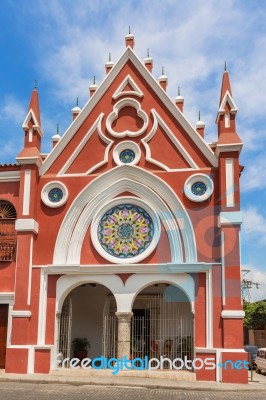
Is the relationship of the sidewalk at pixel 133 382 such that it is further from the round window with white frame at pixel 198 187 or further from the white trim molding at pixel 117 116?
the white trim molding at pixel 117 116

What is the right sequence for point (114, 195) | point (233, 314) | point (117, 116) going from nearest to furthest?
point (233, 314), point (114, 195), point (117, 116)

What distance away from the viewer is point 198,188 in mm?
17500

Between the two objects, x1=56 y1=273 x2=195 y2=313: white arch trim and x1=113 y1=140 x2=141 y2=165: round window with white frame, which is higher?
x1=113 y1=140 x2=141 y2=165: round window with white frame

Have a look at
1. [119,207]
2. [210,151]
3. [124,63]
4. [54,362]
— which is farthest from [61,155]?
[54,362]

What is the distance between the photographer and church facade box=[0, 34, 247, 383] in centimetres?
1652

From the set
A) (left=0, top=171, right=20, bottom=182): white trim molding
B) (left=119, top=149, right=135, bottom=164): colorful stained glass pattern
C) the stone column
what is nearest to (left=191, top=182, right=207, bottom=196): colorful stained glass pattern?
(left=119, top=149, right=135, bottom=164): colorful stained glass pattern

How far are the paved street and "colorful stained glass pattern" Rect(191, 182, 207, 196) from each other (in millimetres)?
6484

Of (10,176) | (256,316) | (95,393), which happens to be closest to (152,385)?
(95,393)

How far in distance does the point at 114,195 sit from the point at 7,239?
417cm

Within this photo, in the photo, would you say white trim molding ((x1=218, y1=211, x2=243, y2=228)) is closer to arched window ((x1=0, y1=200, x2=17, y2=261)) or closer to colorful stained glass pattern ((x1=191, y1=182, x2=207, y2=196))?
colorful stained glass pattern ((x1=191, y1=182, x2=207, y2=196))

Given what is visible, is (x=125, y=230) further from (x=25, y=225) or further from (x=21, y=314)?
(x=21, y=314)

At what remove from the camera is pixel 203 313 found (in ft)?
53.6

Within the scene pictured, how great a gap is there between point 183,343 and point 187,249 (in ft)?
11.2

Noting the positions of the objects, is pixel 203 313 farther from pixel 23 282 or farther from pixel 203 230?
pixel 23 282
